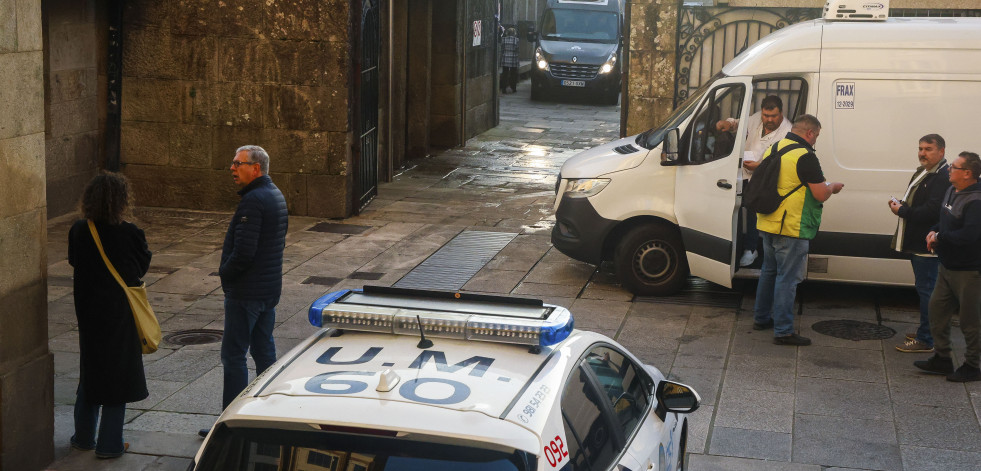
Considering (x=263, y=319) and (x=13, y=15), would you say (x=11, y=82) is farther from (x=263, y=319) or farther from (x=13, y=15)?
(x=263, y=319)

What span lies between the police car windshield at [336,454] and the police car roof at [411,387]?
0.16ft

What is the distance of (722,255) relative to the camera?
998 centimetres

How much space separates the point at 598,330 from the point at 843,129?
8.85 ft

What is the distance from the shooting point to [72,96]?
535 inches

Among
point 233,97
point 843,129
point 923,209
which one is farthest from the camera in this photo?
point 233,97

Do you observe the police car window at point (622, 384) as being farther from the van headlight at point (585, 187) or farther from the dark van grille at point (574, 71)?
the dark van grille at point (574, 71)

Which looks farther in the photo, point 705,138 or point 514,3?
point 514,3

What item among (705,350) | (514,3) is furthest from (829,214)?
(514,3)

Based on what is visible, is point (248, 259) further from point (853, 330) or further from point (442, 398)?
point (853, 330)

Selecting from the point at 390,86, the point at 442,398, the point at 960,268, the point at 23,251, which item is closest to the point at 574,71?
the point at 390,86

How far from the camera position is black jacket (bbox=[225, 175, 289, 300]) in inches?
271

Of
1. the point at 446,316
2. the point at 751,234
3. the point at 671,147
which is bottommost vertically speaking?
the point at 751,234

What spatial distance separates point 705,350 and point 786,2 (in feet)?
18.2

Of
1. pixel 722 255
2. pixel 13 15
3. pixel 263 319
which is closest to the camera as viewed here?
pixel 13 15
